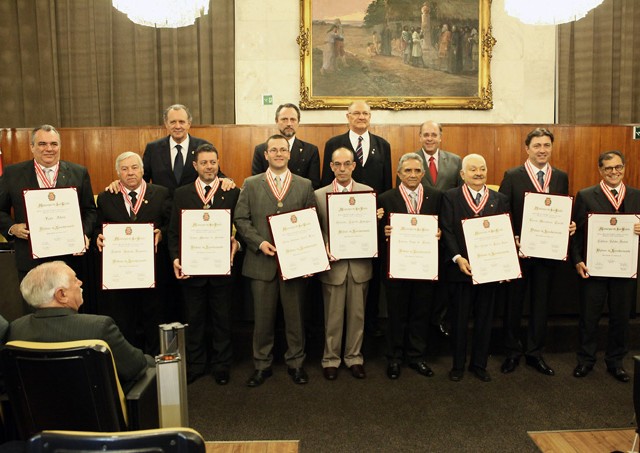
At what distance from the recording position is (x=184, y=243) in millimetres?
4008

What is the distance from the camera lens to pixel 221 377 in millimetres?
4203

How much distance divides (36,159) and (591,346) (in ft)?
13.6

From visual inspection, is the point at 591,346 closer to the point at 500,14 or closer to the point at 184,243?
the point at 184,243

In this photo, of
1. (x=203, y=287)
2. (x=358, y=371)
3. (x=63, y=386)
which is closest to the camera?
(x=63, y=386)

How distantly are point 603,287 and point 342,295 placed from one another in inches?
73.7

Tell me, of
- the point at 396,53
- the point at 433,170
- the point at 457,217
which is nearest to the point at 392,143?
the point at 396,53

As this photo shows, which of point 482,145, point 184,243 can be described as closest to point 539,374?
point 184,243

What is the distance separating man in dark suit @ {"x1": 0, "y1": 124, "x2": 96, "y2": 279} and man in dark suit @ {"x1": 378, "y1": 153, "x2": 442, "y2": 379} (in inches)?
83.9

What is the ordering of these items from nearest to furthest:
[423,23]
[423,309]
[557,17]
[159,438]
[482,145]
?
[159,438]
[423,309]
[557,17]
[482,145]
[423,23]

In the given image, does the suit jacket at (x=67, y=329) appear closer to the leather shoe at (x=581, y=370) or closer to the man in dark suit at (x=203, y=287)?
the man in dark suit at (x=203, y=287)

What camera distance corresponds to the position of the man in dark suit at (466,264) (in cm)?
407

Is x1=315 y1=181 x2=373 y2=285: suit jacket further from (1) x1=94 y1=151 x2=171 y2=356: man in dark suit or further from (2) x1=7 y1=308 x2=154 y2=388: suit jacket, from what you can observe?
(2) x1=7 y1=308 x2=154 y2=388: suit jacket

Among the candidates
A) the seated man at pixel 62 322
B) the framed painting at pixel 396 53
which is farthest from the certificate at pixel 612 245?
the framed painting at pixel 396 53

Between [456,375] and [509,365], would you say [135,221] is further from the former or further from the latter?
[509,365]
